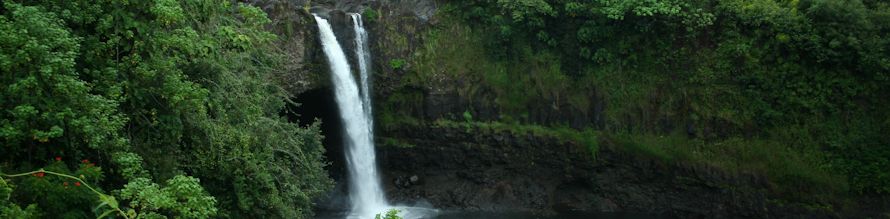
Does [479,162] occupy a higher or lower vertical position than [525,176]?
higher

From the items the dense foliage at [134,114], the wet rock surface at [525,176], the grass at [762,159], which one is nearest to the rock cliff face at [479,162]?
the wet rock surface at [525,176]

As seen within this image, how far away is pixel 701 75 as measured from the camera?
67.3 ft

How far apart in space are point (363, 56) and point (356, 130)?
198 cm

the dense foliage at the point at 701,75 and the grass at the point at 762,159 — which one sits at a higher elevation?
the dense foliage at the point at 701,75

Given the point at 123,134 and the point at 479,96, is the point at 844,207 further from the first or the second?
the point at 123,134

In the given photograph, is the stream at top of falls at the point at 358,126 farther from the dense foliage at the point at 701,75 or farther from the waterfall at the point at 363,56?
the dense foliage at the point at 701,75

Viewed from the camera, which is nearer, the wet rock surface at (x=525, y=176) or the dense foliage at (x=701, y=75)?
the dense foliage at (x=701, y=75)

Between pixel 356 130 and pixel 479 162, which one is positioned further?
pixel 479 162

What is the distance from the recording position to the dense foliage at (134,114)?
730 cm

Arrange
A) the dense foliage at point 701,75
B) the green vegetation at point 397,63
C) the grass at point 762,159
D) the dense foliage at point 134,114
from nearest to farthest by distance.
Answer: the dense foliage at point 134,114
the dense foliage at point 701,75
the grass at point 762,159
the green vegetation at point 397,63

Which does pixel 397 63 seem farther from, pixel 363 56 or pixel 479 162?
pixel 479 162

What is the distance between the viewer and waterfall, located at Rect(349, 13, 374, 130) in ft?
68.1

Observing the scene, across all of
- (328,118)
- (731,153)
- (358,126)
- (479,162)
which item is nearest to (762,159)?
(731,153)

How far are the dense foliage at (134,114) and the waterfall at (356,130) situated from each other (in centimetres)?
711
